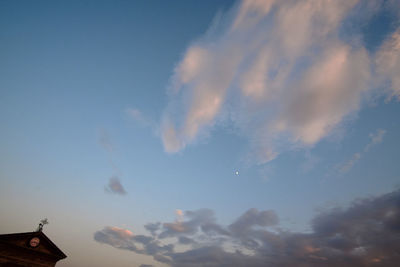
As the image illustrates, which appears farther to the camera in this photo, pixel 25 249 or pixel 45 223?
pixel 45 223

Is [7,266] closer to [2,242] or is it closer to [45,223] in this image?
[2,242]

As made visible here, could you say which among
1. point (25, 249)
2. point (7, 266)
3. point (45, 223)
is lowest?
point (7, 266)

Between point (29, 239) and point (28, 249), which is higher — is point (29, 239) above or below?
above

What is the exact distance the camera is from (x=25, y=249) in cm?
2827

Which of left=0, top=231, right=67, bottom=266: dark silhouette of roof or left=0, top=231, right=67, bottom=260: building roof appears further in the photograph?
left=0, top=231, right=67, bottom=260: building roof

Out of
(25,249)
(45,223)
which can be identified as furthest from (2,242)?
(45,223)

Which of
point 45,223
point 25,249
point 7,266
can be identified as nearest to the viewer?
point 7,266

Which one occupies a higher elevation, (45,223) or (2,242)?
(45,223)

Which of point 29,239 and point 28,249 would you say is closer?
point 28,249

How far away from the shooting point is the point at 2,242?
26891 millimetres

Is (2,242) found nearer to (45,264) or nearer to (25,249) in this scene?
(25,249)

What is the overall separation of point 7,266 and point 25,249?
233cm

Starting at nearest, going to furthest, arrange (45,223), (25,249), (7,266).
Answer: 1. (7,266)
2. (25,249)
3. (45,223)

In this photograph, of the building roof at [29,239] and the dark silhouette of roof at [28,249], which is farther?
the building roof at [29,239]
